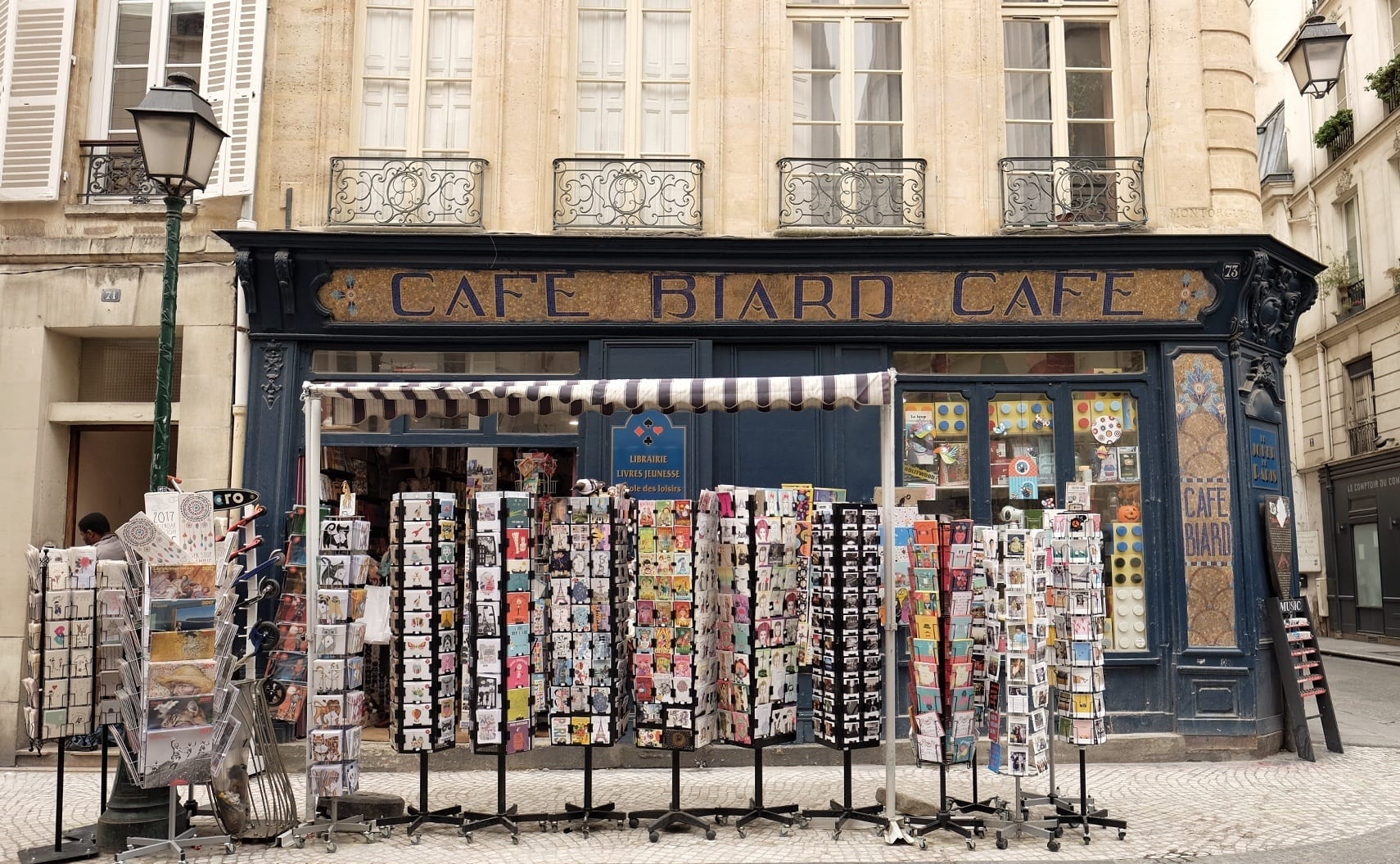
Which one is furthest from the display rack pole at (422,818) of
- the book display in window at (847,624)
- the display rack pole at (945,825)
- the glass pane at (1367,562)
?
the glass pane at (1367,562)

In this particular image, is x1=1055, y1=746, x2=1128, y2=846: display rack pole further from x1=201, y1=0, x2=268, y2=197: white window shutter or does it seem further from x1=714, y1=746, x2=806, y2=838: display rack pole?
x1=201, y1=0, x2=268, y2=197: white window shutter

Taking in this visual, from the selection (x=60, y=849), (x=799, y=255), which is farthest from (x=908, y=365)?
(x=60, y=849)

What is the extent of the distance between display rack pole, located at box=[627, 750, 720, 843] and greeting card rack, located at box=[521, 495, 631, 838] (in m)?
0.12

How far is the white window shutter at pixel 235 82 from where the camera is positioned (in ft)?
31.8

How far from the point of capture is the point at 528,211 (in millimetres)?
9797

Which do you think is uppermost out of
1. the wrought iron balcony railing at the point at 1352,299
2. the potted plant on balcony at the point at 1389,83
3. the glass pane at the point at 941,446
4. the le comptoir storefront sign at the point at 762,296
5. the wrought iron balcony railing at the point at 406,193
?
the potted plant on balcony at the point at 1389,83

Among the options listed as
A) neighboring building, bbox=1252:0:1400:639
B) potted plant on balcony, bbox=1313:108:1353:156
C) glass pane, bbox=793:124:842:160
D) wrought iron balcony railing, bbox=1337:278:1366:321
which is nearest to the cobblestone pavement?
glass pane, bbox=793:124:842:160

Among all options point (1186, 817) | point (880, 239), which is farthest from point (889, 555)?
point (880, 239)

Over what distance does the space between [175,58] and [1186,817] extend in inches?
412

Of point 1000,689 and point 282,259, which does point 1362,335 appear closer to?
point 1000,689

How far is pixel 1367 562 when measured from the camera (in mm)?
22875

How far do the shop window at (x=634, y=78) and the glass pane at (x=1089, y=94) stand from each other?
3.61m

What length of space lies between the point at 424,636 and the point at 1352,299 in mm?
23811

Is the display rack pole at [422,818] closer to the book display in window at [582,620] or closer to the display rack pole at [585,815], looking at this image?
the display rack pole at [585,815]
